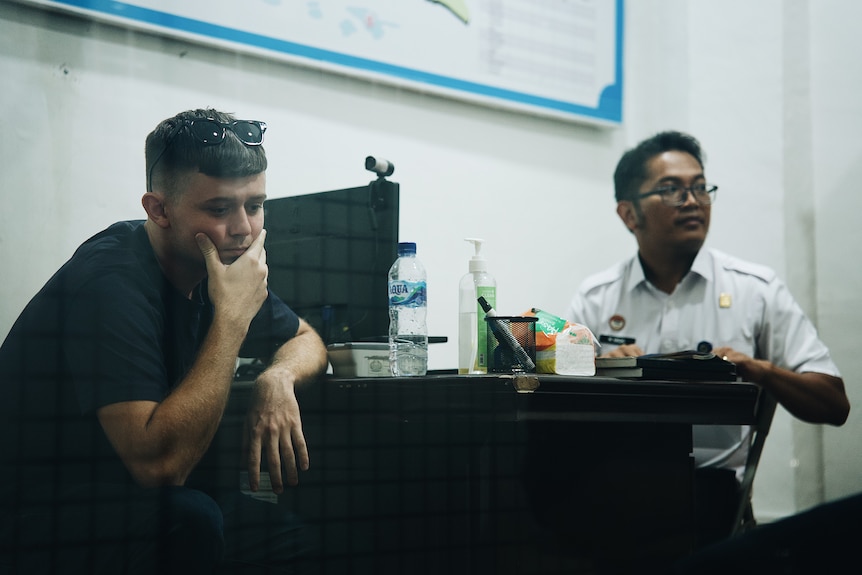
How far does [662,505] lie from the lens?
5.06 ft

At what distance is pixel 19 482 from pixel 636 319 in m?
1.75

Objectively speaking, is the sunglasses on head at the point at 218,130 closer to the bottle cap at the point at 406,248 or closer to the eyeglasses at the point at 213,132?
the eyeglasses at the point at 213,132

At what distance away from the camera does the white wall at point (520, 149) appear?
1726 millimetres

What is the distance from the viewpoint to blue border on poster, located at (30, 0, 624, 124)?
6.14 ft

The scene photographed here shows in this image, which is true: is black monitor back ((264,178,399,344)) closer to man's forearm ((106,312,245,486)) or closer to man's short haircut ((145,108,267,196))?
man's short haircut ((145,108,267,196))

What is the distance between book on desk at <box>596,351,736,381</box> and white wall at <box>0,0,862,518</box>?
531 mm

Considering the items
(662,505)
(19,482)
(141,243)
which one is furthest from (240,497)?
(662,505)

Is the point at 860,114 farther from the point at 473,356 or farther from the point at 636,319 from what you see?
the point at 473,356

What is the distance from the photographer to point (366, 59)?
232 cm

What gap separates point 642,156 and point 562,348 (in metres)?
1.33

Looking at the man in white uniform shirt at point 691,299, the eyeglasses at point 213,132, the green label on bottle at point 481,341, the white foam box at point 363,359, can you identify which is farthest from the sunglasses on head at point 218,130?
the man in white uniform shirt at point 691,299

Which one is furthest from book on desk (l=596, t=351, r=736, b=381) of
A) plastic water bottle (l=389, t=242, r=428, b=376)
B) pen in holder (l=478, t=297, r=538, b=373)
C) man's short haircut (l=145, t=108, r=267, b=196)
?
man's short haircut (l=145, t=108, r=267, b=196)

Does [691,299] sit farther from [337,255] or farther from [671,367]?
[337,255]

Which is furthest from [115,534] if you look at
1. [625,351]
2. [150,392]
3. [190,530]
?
[625,351]
